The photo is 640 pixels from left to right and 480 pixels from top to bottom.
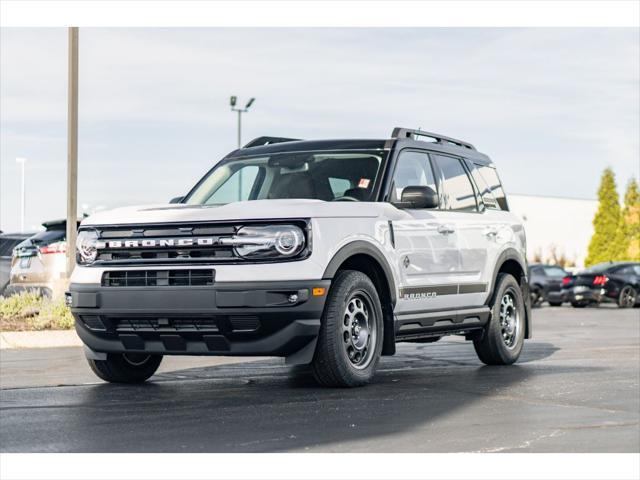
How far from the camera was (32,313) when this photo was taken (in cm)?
1569

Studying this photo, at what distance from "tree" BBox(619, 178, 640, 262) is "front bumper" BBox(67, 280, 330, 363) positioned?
53.7 metres

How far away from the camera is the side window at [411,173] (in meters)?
9.29

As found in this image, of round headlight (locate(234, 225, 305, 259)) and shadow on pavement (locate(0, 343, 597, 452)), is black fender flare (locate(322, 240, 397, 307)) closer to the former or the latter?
round headlight (locate(234, 225, 305, 259))

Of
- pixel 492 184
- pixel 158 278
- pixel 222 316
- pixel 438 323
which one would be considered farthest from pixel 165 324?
pixel 492 184

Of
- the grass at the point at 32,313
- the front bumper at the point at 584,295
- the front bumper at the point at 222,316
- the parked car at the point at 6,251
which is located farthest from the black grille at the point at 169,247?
the front bumper at the point at 584,295

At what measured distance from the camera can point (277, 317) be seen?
7.84 metres

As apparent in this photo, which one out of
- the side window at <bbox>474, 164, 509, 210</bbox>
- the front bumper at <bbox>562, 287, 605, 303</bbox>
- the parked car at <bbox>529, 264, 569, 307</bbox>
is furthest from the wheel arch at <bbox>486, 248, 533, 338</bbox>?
the parked car at <bbox>529, 264, 569, 307</bbox>

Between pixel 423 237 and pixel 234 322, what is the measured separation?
2211 millimetres

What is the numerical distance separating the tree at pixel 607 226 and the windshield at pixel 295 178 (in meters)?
52.8

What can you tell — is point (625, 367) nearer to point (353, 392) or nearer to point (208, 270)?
point (353, 392)

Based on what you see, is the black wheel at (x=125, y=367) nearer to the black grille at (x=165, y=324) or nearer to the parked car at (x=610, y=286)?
the black grille at (x=165, y=324)

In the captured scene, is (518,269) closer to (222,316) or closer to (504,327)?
(504,327)

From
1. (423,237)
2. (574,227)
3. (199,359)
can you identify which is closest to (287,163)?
(423,237)

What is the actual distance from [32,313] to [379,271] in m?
8.32
